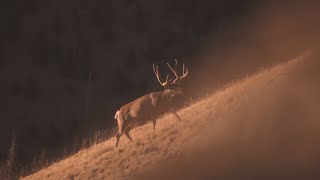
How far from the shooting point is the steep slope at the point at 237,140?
1327 centimetres

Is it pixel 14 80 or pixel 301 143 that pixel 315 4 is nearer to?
pixel 14 80

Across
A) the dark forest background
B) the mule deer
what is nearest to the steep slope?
the mule deer

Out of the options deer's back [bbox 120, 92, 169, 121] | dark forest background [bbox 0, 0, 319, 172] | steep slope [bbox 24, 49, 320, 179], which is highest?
dark forest background [bbox 0, 0, 319, 172]

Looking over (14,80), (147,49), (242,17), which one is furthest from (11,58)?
(242,17)

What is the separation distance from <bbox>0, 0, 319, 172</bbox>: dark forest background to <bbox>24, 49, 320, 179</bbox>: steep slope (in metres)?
23.7

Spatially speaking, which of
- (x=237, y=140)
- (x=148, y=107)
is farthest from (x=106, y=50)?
(x=237, y=140)

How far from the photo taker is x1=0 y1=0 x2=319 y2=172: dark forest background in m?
46.8

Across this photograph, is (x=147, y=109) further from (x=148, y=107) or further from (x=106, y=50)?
(x=106, y=50)

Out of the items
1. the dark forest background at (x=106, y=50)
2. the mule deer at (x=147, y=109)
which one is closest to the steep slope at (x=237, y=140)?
the mule deer at (x=147, y=109)

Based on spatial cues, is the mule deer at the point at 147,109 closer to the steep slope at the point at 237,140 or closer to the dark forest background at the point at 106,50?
the steep slope at the point at 237,140

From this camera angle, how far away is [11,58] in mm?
55469

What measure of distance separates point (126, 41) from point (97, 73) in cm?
593

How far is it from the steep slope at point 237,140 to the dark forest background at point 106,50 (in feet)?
77.6

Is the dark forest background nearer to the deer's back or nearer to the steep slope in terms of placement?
the steep slope
